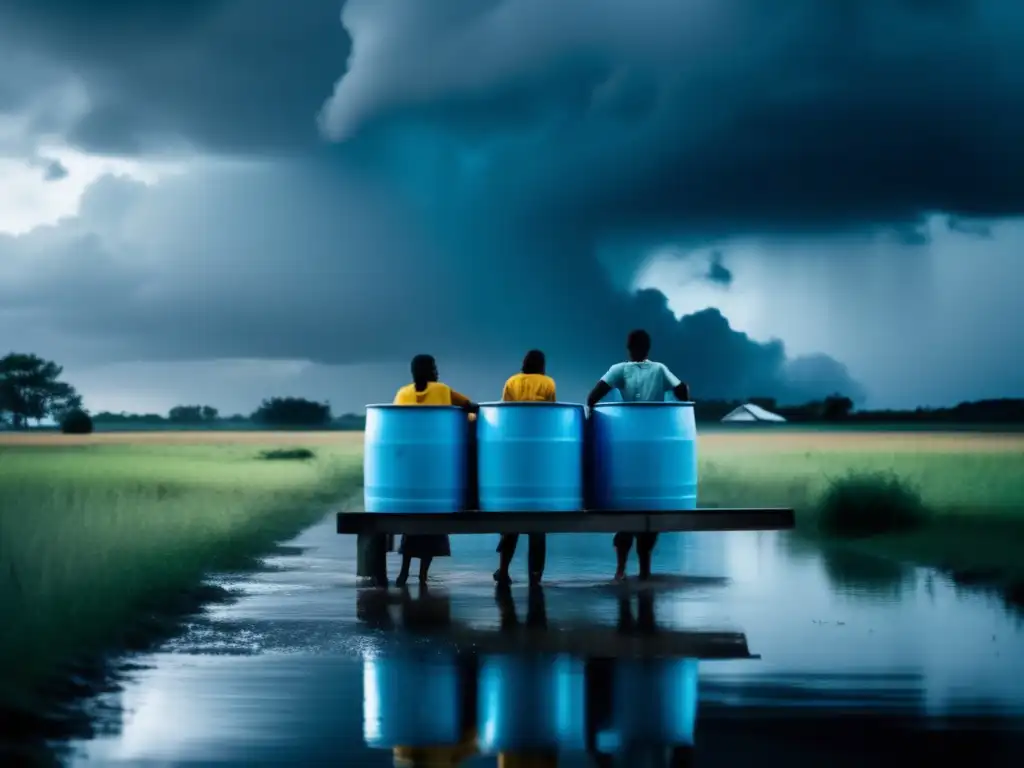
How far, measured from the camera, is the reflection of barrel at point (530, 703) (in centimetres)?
815

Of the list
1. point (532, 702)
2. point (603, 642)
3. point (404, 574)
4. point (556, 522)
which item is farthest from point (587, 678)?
point (404, 574)

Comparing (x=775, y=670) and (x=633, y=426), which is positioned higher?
(x=633, y=426)

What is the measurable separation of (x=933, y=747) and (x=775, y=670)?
2635 millimetres

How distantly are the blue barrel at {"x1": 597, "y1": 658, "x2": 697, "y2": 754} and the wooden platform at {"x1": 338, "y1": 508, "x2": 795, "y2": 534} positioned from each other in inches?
113

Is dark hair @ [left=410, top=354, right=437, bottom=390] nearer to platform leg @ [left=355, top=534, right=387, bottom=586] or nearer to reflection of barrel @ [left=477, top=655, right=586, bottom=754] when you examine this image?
platform leg @ [left=355, top=534, right=387, bottom=586]

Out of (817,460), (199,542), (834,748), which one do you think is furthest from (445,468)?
(817,460)

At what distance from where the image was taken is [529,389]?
1529cm

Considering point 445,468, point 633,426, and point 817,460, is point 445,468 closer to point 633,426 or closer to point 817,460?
point 633,426

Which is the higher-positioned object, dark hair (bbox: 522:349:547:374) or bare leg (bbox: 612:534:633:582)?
dark hair (bbox: 522:349:547:374)

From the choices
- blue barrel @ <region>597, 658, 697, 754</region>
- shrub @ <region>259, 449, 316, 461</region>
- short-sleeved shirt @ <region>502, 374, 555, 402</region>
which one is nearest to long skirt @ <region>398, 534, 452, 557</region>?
short-sleeved shirt @ <region>502, 374, 555, 402</region>

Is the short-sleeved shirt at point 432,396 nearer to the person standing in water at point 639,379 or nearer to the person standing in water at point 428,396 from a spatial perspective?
the person standing in water at point 428,396

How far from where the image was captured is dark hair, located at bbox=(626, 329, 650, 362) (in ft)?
51.8

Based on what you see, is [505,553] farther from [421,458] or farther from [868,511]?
[868,511]

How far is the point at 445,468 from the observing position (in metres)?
14.2
